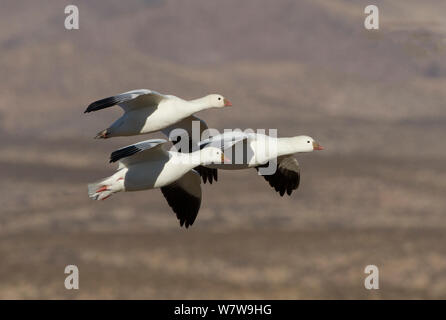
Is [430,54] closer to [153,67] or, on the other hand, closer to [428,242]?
[153,67]

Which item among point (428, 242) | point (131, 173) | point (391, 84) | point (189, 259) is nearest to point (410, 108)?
point (391, 84)

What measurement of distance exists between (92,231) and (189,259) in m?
6.42

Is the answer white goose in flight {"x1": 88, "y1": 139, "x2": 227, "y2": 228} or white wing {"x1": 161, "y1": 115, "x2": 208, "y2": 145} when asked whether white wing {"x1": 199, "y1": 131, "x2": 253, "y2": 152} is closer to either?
white goose in flight {"x1": 88, "y1": 139, "x2": 227, "y2": 228}

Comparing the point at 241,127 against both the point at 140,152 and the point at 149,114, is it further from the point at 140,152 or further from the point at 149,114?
the point at 140,152

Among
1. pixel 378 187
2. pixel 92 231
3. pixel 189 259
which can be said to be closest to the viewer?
pixel 189 259

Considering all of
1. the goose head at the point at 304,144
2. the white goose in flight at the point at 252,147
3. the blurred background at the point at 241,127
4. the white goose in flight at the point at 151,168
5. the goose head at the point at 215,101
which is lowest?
the white goose in flight at the point at 151,168

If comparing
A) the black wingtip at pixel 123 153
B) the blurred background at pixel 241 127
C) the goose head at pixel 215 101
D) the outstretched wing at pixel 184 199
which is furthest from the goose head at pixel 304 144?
the blurred background at pixel 241 127

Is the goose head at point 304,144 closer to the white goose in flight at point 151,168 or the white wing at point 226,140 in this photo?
the white wing at point 226,140

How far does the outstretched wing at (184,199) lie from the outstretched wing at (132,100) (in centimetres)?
222

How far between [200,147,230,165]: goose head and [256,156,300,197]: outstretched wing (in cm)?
310

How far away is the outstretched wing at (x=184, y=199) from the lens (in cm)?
1972

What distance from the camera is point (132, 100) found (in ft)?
58.1

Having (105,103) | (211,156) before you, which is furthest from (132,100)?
(211,156)

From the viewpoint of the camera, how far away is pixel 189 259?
4697 centimetres
